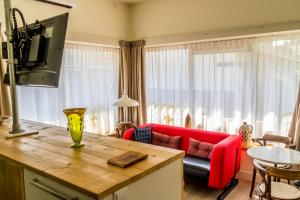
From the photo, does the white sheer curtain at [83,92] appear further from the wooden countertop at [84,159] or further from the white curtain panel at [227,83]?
the wooden countertop at [84,159]

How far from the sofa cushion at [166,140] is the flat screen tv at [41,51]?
2553 millimetres

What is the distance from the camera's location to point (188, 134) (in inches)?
153

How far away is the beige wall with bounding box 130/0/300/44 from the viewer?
326cm

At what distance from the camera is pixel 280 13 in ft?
10.7

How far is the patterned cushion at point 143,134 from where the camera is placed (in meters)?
4.00

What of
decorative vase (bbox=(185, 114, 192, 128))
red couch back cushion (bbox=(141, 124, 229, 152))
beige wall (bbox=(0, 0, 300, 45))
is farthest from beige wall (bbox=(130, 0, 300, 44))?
red couch back cushion (bbox=(141, 124, 229, 152))

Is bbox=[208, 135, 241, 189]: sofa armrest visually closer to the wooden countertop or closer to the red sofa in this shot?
the red sofa

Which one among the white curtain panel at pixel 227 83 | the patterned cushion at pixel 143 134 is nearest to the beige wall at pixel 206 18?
the white curtain panel at pixel 227 83

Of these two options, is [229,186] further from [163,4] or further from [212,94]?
[163,4]

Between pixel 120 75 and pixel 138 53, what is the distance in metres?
0.58

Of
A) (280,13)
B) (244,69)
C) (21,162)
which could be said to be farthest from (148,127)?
(21,162)

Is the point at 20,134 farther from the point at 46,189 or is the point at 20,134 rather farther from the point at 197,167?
the point at 197,167

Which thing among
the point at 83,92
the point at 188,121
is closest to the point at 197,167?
the point at 188,121

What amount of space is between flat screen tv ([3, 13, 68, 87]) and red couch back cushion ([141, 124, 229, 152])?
267 centimetres
